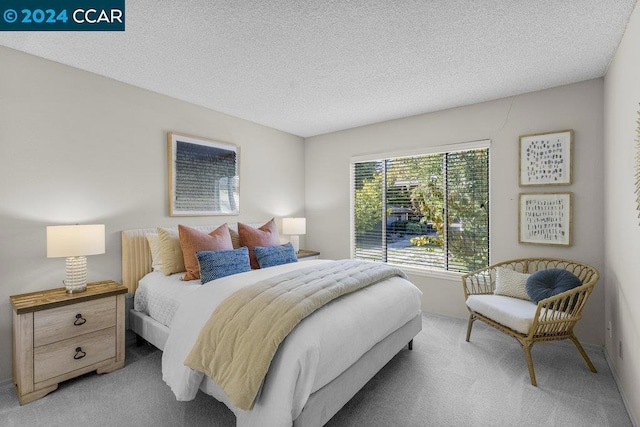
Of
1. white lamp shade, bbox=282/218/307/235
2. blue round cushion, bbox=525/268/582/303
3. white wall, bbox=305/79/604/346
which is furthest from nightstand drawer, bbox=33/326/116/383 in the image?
blue round cushion, bbox=525/268/582/303

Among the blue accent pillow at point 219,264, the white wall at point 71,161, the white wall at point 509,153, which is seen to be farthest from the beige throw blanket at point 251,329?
the white wall at point 509,153

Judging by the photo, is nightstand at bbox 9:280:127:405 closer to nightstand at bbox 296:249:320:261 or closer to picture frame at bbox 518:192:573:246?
nightstand at bbox 296:249:320:261

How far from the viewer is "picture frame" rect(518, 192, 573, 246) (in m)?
3.02

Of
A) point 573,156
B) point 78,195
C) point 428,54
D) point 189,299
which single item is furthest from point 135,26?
point 573,156

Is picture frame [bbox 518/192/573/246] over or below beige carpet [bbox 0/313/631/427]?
over

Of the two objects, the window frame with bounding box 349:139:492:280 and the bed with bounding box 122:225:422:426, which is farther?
the window frame with bounding box 349:139:492:280

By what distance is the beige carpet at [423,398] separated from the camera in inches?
76.5

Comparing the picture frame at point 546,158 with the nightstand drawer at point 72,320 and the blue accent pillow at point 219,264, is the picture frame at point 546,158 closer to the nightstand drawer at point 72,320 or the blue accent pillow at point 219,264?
the blue accent pillow at point 219,264

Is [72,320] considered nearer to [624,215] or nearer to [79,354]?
[79,354]

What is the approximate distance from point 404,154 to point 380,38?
207 centimetres

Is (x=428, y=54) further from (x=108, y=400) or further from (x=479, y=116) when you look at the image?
(x=108, y=400)

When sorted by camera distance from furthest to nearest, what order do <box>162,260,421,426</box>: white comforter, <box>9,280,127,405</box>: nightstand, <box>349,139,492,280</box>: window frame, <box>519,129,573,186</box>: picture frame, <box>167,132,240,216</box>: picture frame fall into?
1. <box>349,139,492,280</box>: window frame
2. <box>167,132,240,216</box>: picture frame
3. <box>519,129,573,186</box>: picture frame
4. <box>9,280,127,405</box>: nightstand
5. <box>162,260,421,426</box>: white comforter

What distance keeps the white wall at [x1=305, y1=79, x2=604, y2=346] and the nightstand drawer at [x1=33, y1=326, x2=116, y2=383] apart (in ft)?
10.2

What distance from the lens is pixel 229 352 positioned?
5.72 feet
